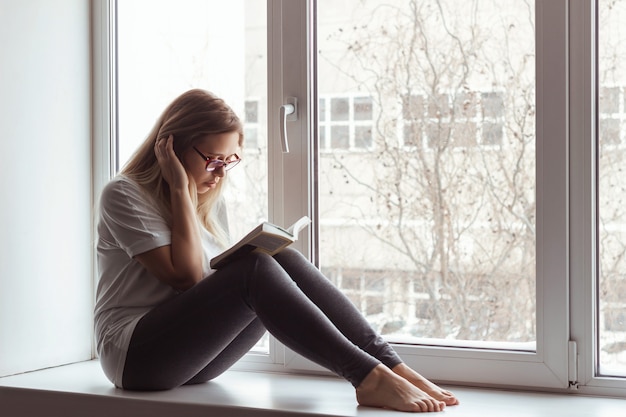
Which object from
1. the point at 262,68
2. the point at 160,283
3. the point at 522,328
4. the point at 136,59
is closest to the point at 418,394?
the point at 522,328

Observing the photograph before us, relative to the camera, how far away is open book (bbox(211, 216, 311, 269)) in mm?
1728

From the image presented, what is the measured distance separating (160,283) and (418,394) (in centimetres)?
67

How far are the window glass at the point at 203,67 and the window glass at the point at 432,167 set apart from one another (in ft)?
0.63

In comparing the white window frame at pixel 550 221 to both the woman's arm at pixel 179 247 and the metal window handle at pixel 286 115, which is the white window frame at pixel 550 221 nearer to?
the metal window handle at pixel 286 115

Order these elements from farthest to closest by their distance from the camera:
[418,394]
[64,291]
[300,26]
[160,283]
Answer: [64,291]
[300,26]
[160,283]
[418,394]

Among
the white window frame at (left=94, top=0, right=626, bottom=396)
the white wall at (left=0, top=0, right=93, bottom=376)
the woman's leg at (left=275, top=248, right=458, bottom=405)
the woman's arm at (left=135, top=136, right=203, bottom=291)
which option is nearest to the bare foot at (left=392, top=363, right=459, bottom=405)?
the woman's leg at (left=275, top=248, right=458, bottom=405)

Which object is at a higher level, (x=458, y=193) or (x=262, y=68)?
(x=262, y=68)

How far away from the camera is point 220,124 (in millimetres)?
1952

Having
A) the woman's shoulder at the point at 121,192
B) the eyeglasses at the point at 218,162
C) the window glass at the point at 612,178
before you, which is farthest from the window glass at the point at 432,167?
the woman's shoulder at the point at 121,192

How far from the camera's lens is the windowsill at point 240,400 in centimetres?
172

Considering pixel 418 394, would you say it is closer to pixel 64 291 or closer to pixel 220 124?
pixel 220 124

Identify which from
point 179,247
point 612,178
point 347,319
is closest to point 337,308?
point 347,319

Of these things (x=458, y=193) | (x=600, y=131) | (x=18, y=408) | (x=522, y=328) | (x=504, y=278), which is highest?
(x=600, y=131)

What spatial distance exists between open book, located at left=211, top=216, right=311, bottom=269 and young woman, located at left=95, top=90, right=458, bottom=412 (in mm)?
30
